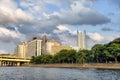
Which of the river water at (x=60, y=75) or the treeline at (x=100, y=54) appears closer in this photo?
the river water at (x=60, y=75)

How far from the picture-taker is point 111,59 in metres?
154

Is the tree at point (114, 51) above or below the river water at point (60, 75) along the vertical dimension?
above

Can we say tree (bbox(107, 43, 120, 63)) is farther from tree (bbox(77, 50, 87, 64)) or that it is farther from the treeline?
tree (bbox(77, 50, 87, 64))

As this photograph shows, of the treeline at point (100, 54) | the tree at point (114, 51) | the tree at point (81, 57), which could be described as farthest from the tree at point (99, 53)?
the tree at point (81, 57)

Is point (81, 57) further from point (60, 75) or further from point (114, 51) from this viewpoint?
point (60, 75)

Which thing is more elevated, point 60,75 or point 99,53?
point 99,53

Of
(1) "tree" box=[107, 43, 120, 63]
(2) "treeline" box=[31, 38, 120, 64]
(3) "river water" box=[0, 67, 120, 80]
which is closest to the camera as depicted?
(3) "river water" box=[0, 67, 120, 80]

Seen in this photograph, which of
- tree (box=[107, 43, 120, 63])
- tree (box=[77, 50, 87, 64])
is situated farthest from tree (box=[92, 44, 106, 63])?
tree (box=[77, 50, 87, 64])

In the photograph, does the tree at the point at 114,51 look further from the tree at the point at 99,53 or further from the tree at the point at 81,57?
the tree at the point at 81,57

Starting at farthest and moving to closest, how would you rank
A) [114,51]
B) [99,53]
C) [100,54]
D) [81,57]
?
[81,57], [100,54], [99,53], [114,51]

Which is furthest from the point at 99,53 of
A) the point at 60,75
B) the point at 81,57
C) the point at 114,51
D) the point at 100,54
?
the point at 60,75

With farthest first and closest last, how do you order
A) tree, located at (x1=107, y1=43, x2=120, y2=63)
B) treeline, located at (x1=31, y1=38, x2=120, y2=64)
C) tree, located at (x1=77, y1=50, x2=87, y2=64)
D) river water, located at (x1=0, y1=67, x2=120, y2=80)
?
tree, located at (x1=77, y1=50, x2=87, y2=64) < treeline, located at (x1=31, y1=38, x2=120, y2=64) < tree, located at (x1=107, y1=43, x2=120, y2=63) < river water, located at (x1=0, y1=67, x2=120, y2=80)

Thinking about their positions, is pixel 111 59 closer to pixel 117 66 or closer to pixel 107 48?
pixel 107 48

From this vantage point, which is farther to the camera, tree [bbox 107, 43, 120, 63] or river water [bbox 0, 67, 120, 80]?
tree [bbox 107, 43, 120, 63]
